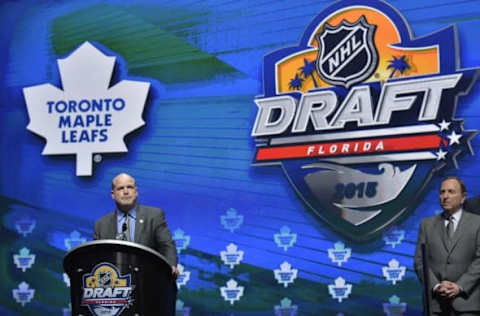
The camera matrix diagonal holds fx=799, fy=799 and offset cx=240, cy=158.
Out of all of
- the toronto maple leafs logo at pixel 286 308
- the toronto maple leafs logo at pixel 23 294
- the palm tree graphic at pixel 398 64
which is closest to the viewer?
the palm tree graphic at pixel 398 64

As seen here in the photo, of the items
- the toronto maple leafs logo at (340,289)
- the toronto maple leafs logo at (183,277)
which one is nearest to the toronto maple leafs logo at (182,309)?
the toronto maple leafs logo at (183,277)

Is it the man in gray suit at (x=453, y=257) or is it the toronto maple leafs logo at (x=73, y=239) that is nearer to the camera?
the man in gray suit at (x=453, y=257)

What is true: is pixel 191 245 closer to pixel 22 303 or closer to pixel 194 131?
pixel 194 131

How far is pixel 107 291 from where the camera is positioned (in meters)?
3.48

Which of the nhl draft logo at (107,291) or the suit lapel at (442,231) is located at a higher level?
the suit lapel at (442,231)

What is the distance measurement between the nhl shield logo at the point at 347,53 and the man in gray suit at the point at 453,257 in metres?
1.42

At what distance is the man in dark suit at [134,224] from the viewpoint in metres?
3.94

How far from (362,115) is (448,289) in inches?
64.0

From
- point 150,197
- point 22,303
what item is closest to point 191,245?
point 150,197

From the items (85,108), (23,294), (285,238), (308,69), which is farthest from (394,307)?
(23,294)

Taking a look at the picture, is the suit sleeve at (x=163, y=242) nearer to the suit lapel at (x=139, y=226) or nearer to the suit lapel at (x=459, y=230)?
the suit lapel at (x=139, y=226)

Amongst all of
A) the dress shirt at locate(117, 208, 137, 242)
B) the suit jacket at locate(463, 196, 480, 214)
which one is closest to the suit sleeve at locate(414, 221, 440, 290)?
the suit jacket at locate(463, 196, 480, 214)

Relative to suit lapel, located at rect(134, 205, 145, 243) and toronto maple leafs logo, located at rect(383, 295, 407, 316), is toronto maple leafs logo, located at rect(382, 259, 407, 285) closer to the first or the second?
toronto maple leafs logo, located at rect(383, 295, 407, 316)

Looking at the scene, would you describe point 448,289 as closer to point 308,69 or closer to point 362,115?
point 362,115
